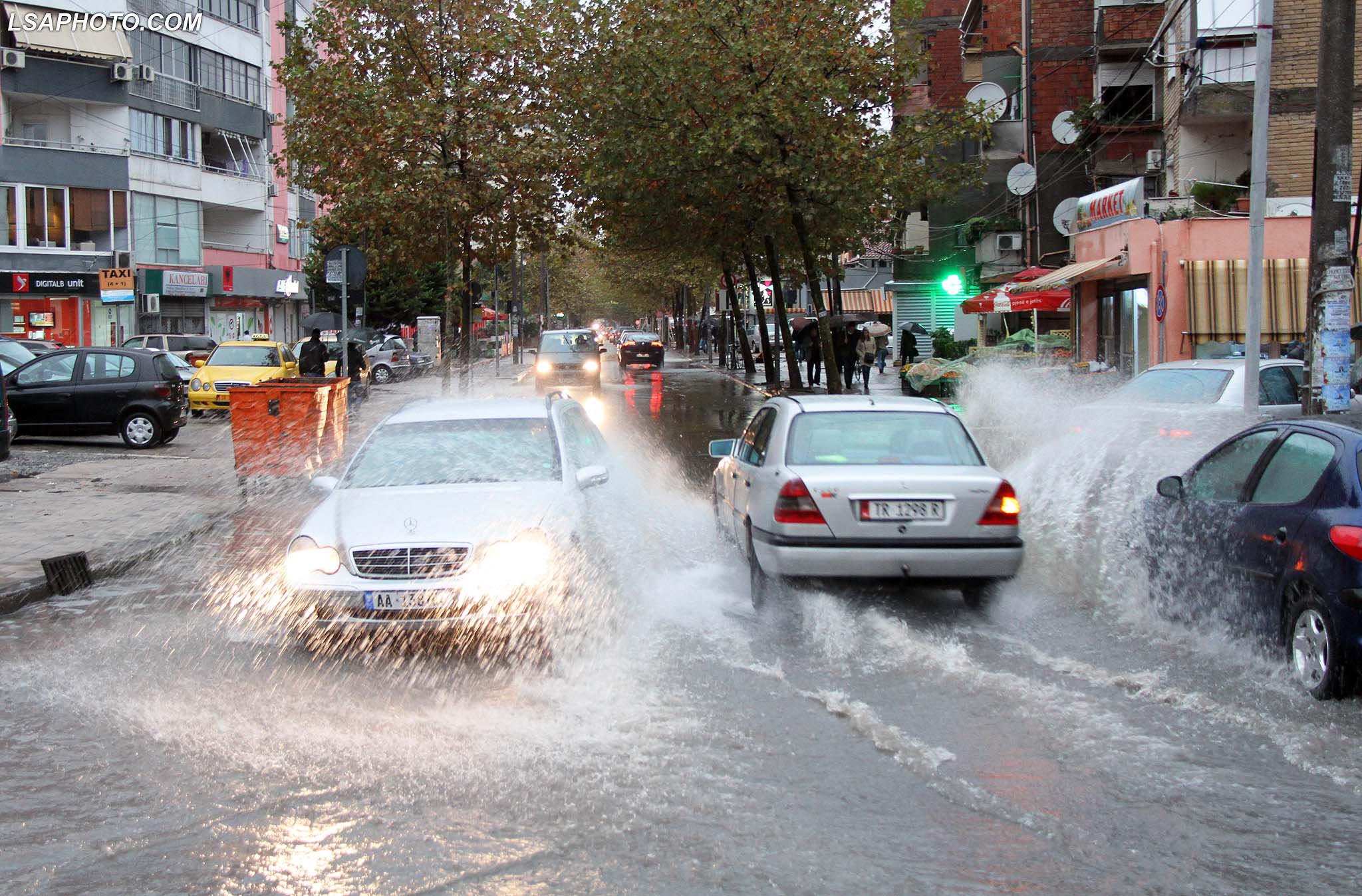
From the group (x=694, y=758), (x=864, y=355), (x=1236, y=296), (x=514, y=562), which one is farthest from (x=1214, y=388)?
(x=864, y=355)

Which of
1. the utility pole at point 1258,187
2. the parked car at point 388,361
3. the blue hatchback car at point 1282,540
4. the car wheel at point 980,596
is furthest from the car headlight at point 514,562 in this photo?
the parked car at point 388,361

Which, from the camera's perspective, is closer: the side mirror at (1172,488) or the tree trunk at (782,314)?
the side mirror at (1172,488)

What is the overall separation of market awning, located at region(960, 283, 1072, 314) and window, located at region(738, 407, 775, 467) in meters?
21.1

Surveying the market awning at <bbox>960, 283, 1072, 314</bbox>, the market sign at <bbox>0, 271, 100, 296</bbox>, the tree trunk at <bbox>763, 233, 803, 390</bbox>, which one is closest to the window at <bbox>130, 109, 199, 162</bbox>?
the market sign at <bbox>0, 271, 100, 296</bbox>

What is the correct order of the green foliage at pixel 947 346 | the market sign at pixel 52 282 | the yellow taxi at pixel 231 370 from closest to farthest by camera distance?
the yellow taxi at pixel 231 370 < the market sign at pixel 52 282 < the green foliage at pixel 947 346

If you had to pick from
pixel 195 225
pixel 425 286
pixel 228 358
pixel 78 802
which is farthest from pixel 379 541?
pixel 425 286

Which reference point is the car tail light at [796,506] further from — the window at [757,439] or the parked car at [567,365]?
the parked car at [567,365]

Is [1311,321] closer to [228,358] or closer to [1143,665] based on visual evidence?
[1143,665]

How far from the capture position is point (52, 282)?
4350cm

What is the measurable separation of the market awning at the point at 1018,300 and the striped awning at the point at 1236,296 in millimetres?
5388

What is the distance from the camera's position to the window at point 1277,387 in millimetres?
13641

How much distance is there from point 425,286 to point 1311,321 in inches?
2490

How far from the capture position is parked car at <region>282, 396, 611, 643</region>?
22.8ft

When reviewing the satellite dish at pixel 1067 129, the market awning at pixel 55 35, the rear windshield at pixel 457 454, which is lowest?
the rear windshield at pixel 457 454
